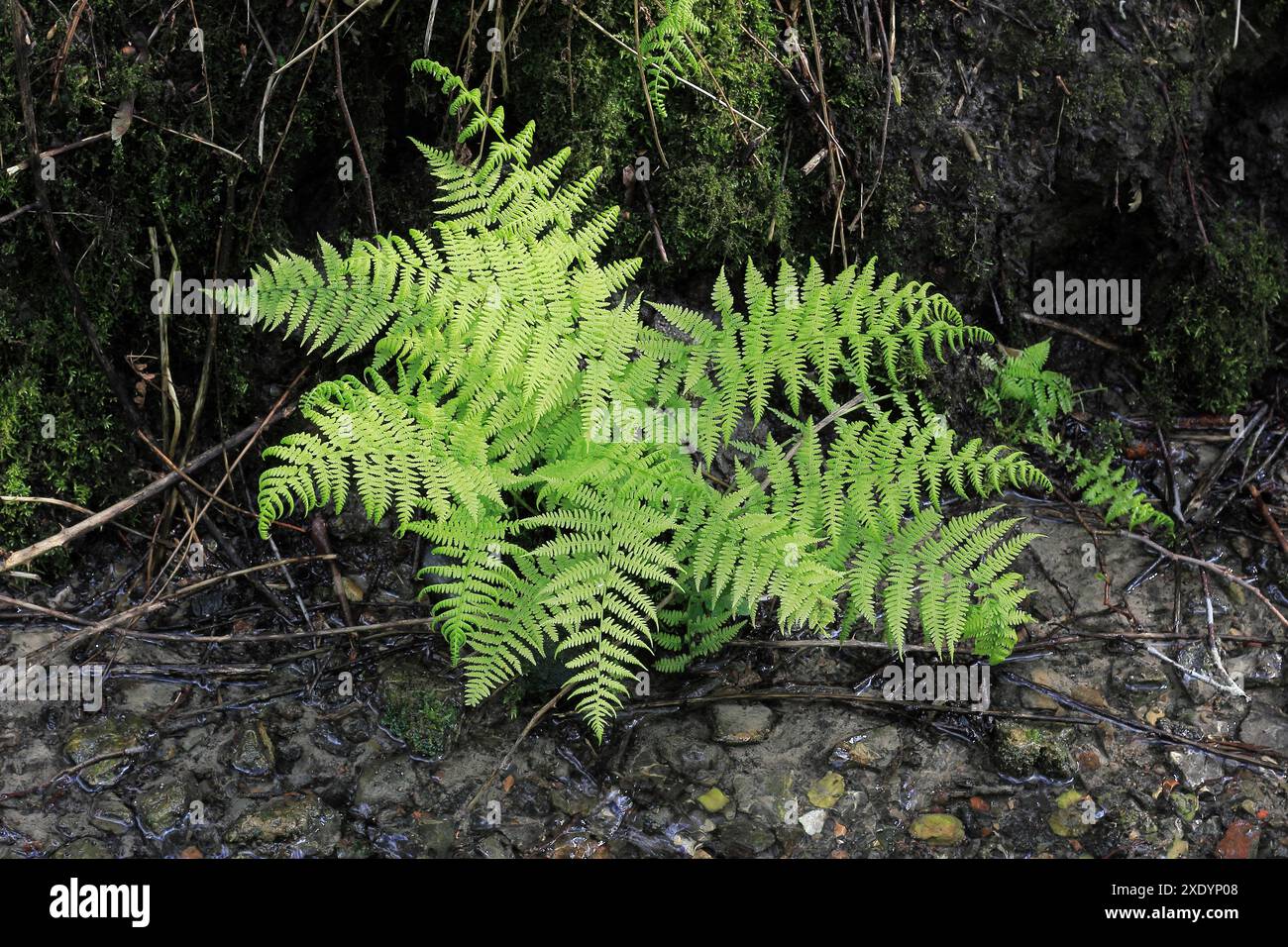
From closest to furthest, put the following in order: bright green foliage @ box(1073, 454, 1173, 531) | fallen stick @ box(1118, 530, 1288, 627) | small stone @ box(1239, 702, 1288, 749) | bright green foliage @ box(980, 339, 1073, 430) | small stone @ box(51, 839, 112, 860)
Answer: small stone @ box(51, 839, 112, 860) → small stone @ box(1239, 702, 1288, 749) → fallen stick @ box(1118, 530, 1288, 627) → bright green foliage @ box(1073, 454, 1173, 531) → bright green foliage @ box(980, 339, 1073, 430)

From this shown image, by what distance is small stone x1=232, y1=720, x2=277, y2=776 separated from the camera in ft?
11.3

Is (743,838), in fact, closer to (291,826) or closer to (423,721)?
(423,721)

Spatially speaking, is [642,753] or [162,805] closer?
[162,805]

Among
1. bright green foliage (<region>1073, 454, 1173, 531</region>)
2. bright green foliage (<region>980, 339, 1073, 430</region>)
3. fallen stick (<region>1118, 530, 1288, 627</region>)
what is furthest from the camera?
bright green foliage (<region>980, 339, 1073, 430</region>)

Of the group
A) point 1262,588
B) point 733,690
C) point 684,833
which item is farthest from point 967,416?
point 684,833

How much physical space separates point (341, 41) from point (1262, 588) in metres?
3.80

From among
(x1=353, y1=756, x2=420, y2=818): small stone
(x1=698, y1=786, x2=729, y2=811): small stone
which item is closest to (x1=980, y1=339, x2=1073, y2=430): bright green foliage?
(x1=698, y1=786, x2=729, y2=811): small stone

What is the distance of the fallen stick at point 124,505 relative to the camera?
356 centimetres

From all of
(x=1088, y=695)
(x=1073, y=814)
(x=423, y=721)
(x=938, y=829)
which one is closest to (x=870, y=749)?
(x=938, y=829)

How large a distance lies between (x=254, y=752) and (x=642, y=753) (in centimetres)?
122

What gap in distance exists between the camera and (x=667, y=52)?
379cm

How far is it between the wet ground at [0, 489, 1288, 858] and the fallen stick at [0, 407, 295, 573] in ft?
0.80

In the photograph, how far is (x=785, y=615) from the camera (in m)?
3.15

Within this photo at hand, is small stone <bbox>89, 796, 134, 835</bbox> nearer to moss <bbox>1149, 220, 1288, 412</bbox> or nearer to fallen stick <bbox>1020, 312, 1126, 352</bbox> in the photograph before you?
fallen stick <bbox>1020, 312, 1126, 352</bbox>
